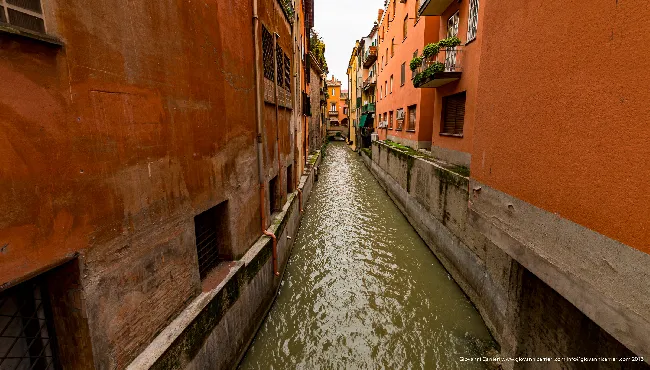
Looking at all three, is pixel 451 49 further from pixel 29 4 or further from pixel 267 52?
pixel 29 4

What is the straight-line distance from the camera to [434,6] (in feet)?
40.2

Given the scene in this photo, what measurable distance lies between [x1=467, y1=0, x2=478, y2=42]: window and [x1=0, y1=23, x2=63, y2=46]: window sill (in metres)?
11.1

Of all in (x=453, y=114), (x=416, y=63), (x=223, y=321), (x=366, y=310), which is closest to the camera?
(x=223, y=321)

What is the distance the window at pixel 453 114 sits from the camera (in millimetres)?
11306

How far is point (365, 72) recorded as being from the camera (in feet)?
128

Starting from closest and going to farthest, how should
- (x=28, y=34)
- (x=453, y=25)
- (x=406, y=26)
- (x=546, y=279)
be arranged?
(x=28, y=34) → (x=546, y=279) → (x=453, y=25) → (x=406, y=26)

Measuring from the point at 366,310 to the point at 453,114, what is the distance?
869 cm

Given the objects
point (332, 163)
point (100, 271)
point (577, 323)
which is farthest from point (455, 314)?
point (332, 163)

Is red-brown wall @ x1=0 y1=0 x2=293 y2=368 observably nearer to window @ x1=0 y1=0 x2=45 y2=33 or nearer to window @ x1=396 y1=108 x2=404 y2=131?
window @ x1=0 y1=0 x2=45 y2=33

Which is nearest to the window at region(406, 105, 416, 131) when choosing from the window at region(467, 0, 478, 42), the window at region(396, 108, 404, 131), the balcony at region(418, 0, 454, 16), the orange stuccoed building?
the window at region(396, 108, 404, 131)

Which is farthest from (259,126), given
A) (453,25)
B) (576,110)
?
(453,25)

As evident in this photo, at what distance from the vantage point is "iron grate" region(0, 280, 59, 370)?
2627mm

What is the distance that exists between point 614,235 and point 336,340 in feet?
16.7

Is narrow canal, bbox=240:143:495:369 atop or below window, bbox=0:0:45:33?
below
